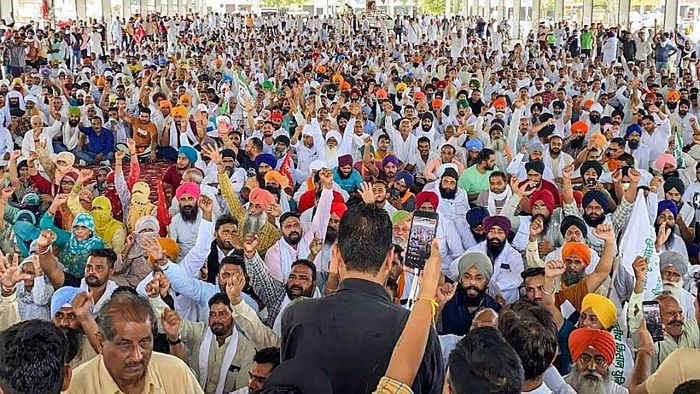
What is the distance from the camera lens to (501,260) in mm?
4363

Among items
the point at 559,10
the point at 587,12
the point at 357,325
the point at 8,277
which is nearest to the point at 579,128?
the point at 8,277

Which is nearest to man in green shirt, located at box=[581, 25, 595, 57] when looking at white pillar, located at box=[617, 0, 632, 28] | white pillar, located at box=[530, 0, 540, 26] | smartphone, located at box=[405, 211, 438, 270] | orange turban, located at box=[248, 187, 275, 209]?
white pillar, located at box=[617, 0, 632, 28]

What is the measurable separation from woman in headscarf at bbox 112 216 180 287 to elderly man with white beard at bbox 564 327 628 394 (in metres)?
2.18

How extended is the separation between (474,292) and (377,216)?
73.2 inches

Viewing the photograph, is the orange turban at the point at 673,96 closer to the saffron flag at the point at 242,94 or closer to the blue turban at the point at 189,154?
the saffron flag at the point at 242,94

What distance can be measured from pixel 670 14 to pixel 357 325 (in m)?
17.2

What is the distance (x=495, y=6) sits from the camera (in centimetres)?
2811

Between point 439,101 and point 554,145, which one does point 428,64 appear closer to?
point 439,101

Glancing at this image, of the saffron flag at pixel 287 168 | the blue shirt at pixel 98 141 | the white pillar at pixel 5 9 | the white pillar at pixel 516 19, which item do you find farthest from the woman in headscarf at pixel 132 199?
the white pillar at pixel 516 19

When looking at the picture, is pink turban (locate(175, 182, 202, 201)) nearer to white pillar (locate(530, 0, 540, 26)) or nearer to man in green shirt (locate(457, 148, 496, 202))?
man in green shirt (locate(457, 148, 496, 202))

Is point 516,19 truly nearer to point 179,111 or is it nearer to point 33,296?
point 179,111

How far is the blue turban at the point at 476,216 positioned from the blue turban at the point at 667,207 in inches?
38.2

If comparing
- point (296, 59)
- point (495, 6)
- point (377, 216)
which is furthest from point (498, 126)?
point (495, 6)

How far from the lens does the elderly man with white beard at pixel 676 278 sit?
360 cm
